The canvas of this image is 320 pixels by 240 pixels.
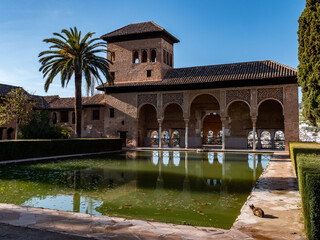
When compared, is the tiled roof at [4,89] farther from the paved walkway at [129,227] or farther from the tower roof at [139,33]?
the paved walkway at [129,227]

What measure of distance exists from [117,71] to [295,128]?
16.1 metres

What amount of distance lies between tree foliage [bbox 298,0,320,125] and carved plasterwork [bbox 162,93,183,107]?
12.9 meters

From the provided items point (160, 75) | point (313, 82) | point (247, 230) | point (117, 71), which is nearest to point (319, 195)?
point (247, 230)

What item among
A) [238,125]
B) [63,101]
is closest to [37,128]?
[63,101]

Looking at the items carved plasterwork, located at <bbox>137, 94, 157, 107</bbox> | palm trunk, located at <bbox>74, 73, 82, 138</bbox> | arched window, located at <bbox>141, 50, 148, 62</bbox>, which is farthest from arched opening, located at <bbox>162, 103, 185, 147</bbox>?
palm trunk, located at <bbox>74, 73, 82, 138</bbox>

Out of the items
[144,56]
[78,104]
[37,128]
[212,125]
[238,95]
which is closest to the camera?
[37,128]

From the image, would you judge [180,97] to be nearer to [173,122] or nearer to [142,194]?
[173,122]

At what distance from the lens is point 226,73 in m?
23.5

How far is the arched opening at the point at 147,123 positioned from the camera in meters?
27.9

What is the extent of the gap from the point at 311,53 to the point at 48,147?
13472 millimetres

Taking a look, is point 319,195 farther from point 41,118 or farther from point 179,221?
point 41,118

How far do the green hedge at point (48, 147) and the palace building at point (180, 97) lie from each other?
6.20m

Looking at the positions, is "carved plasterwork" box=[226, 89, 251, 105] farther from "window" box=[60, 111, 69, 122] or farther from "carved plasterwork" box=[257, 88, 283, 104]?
"window" box=[60, 111, 69, 122]

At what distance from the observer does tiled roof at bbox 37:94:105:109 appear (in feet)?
95.0
